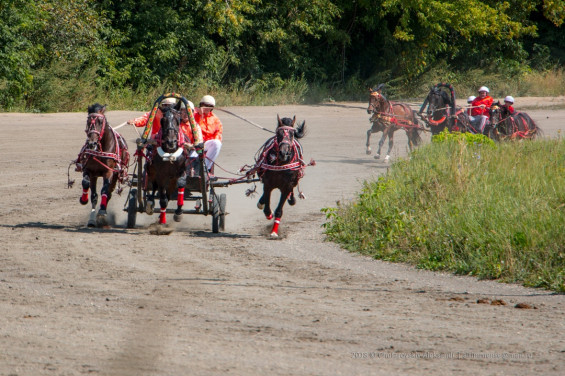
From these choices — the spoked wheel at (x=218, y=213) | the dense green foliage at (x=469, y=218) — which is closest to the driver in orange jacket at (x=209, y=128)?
the spoked wheel at (x=218, y=213)

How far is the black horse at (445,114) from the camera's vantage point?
22250mm

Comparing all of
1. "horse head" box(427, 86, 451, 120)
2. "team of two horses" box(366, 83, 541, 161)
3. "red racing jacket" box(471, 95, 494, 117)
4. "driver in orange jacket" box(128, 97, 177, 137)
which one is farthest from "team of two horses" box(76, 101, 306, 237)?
"red racing jacket" box(471, 95, 494, 117)

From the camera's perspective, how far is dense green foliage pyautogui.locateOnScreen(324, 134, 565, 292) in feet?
33.2

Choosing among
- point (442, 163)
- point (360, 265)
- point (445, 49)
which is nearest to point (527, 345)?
point (360, 265)

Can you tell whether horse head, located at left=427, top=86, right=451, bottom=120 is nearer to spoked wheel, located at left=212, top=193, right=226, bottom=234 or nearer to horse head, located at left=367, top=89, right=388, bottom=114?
horse head, located at left=367, top=89, right=388, bottom=114

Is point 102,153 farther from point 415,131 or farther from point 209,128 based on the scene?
point 415,131

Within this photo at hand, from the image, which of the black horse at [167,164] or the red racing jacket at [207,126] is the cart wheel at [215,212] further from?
the red racing jacket at [207,126]

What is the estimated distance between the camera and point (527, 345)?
683 centimetres

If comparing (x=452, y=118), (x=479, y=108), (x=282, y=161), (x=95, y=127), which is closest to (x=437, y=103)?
(x=452, y=118)

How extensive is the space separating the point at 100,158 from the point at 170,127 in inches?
56.4

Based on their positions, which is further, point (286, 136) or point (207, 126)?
point (207, 126)

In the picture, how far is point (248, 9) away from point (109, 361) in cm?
2897

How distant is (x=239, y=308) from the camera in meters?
7.93

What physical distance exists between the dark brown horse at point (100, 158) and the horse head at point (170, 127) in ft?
3.57
